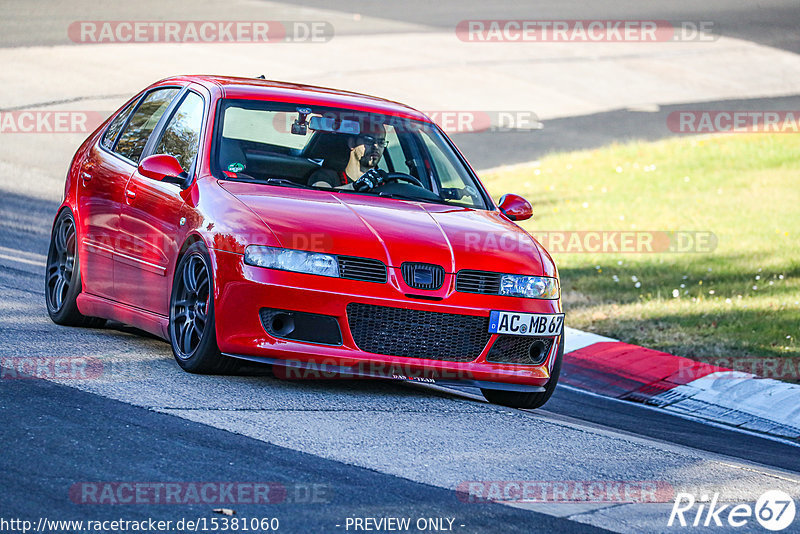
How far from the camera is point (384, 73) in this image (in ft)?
78.9

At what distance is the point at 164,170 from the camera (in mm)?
7691

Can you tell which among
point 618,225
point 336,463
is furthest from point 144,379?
point 618,225

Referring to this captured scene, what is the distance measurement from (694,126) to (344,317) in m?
16.7

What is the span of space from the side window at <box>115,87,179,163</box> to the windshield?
0.78 metres

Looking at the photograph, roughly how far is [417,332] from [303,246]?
29.6 inches

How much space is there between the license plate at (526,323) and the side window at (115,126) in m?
3.11

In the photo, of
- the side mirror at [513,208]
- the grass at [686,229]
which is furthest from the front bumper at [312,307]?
the grass at [686,229]

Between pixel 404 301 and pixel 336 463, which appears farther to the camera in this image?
pixel 404 301

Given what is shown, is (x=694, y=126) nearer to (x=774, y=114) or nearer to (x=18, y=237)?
(x=774, y=114)

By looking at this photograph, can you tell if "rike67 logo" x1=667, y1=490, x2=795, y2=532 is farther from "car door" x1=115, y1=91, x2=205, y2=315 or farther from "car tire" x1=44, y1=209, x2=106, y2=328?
"car tire" x1=44, y1=209, x2=106, y2=328

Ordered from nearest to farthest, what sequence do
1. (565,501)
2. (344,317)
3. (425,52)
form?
(565,501), (344,317), (425,52)

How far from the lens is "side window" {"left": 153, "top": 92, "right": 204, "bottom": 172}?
804 centimetres

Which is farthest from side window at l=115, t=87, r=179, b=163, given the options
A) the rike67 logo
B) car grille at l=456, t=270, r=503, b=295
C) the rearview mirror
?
the rike67 logo

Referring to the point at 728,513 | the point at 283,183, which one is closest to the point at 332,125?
the point at 283,183
